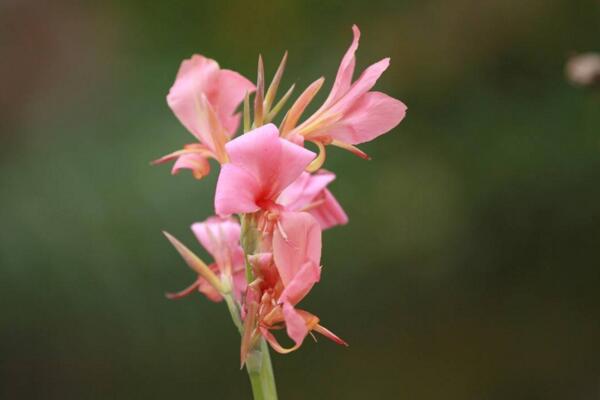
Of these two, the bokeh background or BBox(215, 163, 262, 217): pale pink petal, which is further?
the bokeh background

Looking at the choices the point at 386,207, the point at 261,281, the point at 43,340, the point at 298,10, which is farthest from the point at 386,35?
the point at 261,281

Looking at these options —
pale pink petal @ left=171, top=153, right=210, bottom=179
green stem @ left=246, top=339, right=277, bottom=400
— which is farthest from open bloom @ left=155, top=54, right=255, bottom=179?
green stem @ left=246, top=339, right=277, bottom=400

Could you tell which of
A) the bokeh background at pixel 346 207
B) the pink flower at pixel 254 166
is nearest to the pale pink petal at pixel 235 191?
the pink flower at pixel 254 166

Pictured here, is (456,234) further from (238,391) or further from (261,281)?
(261,281)

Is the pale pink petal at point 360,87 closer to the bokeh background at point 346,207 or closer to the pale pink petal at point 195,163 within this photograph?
the pale pink petal at point 195,163

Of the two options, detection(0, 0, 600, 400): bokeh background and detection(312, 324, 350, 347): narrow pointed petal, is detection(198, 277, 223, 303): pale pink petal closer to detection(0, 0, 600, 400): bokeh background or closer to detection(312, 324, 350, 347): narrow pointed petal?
detection(312, 324, 350, 347): narrow pointed petal

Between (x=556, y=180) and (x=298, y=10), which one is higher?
Answer: (x=298, y=10)

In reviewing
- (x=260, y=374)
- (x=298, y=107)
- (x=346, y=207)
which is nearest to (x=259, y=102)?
(x=298, y=107)
